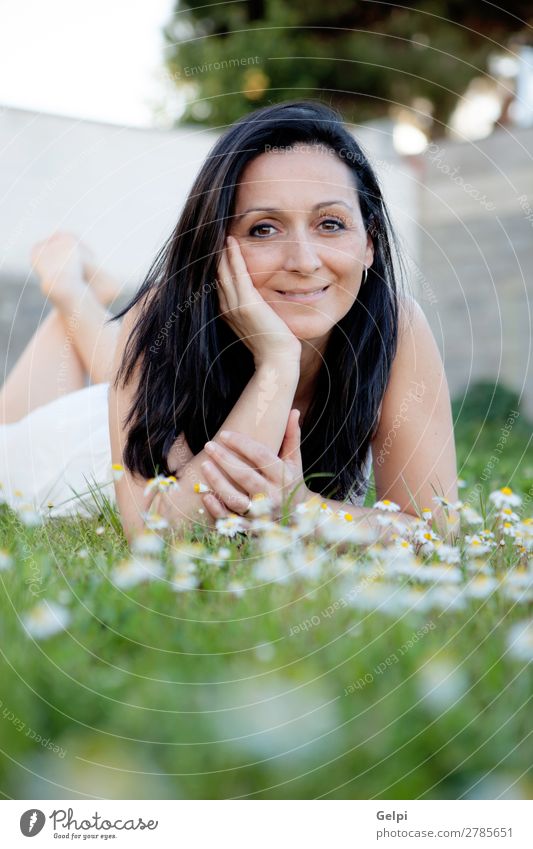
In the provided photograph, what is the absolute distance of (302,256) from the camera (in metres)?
1.53

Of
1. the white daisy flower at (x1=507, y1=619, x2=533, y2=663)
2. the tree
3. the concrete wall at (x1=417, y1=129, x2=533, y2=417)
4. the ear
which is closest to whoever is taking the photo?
the white daisy flower at (x1=507, y1=619, x2=533, y2=663)

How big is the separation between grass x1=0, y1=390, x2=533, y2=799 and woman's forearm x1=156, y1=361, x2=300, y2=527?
1.35 feet

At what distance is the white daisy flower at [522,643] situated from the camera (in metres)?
0.87

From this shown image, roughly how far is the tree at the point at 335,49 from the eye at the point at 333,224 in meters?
5.07

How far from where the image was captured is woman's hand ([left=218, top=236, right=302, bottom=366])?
154cm

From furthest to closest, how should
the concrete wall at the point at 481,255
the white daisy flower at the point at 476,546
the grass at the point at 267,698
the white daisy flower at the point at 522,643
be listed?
the concrete wall at the point at 481,255
the white daisy flower at the point at 476,546
the white daisy flower at the point at 522,643
the grass at the point at 267,698

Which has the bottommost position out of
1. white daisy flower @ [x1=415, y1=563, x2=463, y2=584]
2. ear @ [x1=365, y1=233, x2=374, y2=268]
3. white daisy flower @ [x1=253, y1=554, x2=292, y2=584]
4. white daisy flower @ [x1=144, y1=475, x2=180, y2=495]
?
white daisy flower @ [x1=415, y1=563, x2=463, y2=584]

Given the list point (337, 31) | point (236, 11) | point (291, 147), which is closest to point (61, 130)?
point (236, 11)

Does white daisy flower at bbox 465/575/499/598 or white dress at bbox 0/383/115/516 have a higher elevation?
white dress at bbox 0/383/115/516
